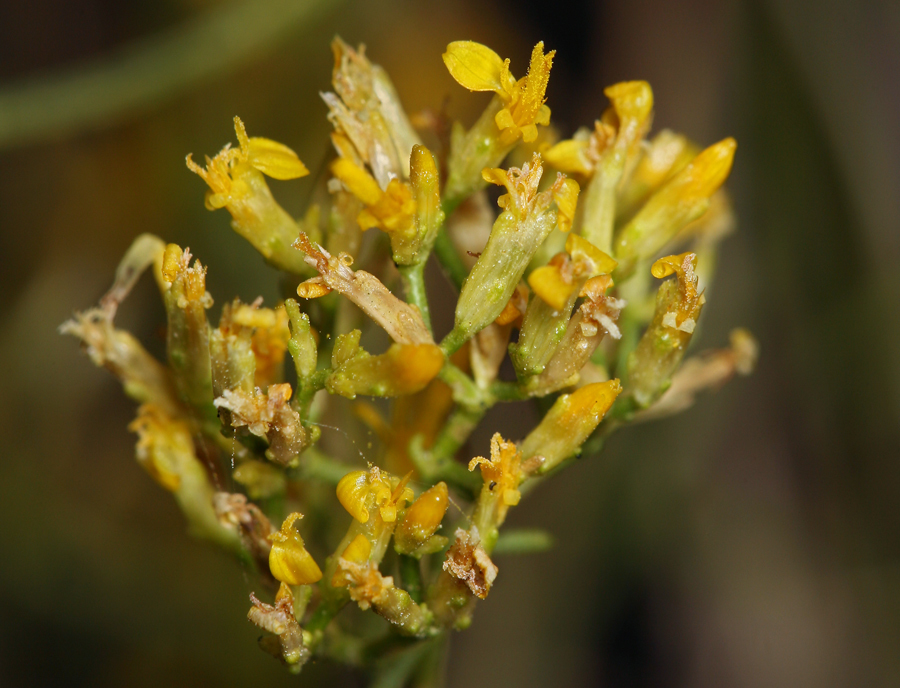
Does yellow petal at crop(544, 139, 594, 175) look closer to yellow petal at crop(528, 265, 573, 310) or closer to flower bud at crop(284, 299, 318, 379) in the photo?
yellow petal at crop(528, 265, 573, 310)

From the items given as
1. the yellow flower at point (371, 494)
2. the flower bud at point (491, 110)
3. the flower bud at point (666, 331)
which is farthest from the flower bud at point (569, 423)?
the flower bud at point (491, 110)

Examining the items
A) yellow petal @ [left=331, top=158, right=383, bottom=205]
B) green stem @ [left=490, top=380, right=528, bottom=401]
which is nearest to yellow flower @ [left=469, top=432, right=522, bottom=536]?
green stem @ [left=490, top=380, right=528, bottom=401]

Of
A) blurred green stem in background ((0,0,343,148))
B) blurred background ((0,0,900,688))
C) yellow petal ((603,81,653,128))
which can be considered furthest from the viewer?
blurred background ((0,0,900,688))

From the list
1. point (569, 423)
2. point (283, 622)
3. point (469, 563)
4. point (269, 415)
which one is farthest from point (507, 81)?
→ point (283, 622)

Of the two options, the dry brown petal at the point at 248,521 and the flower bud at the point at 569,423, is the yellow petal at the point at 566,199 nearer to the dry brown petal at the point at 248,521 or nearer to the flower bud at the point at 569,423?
the flower bud at the point at 569,423

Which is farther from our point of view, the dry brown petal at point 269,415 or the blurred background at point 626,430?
the blurred background at point 626,430

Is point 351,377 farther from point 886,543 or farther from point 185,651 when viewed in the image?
point 886,543

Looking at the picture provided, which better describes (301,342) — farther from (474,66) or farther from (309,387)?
(474,66)

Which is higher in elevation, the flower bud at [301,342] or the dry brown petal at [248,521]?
the flower bud at [301,342]
